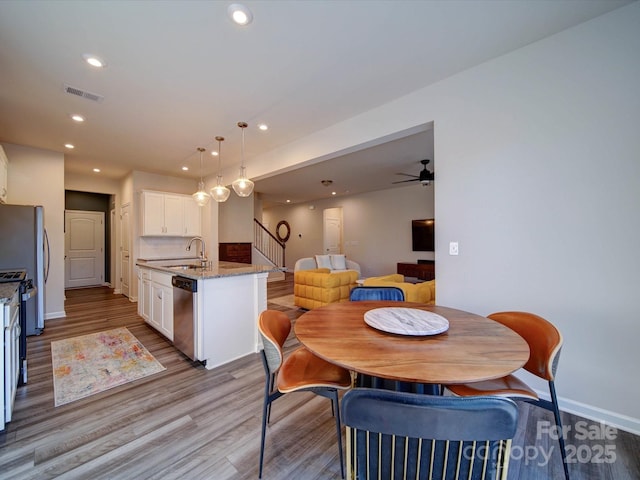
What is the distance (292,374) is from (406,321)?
2.37 feet

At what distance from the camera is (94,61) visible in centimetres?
218

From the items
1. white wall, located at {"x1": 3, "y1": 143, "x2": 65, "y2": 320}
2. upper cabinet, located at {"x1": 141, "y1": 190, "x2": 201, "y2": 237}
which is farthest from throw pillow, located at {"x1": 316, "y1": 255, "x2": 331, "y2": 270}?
white wall, located at {"x1": 3, "y1": 143, "x2": 65, "y2": 320}

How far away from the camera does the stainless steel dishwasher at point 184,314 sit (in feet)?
8.89

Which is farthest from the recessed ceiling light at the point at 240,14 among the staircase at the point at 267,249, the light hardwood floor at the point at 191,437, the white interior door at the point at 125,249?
the staircase at the point at 267,249

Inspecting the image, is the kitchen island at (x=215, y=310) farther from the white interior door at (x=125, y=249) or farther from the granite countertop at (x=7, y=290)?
the white interior door at (x=125, y=249)

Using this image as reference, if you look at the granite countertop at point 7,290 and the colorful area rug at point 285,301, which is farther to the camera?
the colorful area rug at point 285,301

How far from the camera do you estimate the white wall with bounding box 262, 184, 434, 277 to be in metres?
7.36

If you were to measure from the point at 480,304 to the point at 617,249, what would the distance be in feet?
3.04

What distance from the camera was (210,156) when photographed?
4.60 m

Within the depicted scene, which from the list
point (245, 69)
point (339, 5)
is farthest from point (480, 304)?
point (245, 69)

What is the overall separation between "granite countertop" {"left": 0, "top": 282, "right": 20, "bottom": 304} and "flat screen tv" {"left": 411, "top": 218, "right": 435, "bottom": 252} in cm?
704

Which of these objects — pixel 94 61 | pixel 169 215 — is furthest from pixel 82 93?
pixel 169 215

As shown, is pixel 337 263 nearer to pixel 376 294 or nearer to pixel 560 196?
pixel 376 294

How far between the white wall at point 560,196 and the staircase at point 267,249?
6284mm
